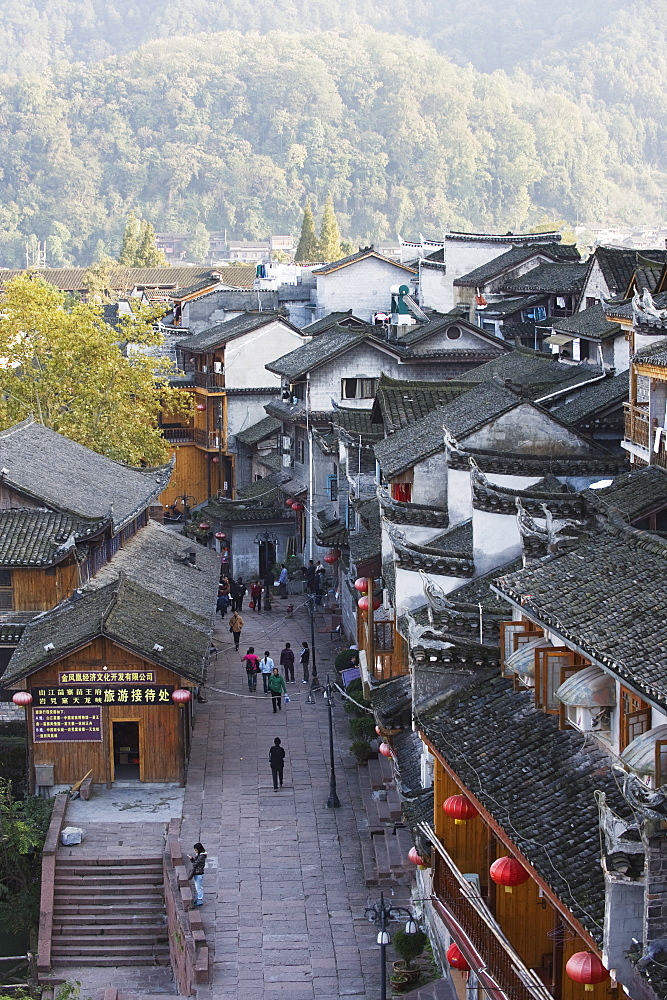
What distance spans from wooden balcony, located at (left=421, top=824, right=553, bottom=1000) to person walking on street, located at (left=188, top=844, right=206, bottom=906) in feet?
21.2

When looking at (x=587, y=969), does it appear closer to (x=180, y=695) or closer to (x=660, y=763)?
(x=660, y=763)

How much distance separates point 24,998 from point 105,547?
1943 centimetres

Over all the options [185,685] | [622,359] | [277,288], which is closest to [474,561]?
[185,685]

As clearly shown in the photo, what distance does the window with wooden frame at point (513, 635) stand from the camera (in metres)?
→ 19.4

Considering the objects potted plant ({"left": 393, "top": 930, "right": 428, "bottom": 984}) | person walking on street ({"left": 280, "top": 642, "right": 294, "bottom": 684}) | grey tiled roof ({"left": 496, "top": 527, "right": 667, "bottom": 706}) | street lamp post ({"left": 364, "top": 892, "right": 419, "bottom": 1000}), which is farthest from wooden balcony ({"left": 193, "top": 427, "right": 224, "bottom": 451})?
grey tiled roof ({"left": 496, "top": 527, "right": 667, "bottom": 706})

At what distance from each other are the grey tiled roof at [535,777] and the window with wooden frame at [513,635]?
19.1 inches

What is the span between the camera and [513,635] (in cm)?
1959

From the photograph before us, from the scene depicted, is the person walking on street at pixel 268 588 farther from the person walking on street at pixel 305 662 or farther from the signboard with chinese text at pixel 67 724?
the signboard with chinese text at pixel 67 724

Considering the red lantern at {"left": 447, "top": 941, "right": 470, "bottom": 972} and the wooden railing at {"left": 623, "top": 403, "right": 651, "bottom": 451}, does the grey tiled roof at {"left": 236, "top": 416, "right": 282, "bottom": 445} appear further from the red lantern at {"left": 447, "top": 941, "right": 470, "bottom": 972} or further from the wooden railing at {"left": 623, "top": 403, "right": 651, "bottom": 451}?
the red lantern at {"left": 447, "top": 941, "right": 470, "bottom": 972}

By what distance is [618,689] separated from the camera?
1614 cm

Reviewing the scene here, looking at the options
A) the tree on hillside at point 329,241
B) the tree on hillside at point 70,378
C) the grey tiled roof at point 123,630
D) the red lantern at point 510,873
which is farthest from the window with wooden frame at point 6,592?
the tree on hillside at point 329,241

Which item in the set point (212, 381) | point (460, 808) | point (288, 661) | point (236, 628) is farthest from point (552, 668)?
point (212, 381)

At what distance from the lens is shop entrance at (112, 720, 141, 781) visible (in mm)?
31562

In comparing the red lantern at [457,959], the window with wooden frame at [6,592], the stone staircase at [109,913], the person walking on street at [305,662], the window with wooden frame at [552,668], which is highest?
the window with wooden frame at [552,668]
